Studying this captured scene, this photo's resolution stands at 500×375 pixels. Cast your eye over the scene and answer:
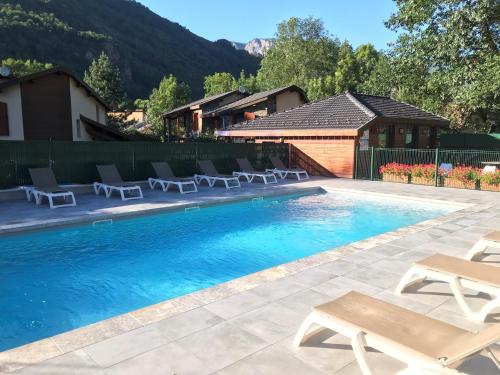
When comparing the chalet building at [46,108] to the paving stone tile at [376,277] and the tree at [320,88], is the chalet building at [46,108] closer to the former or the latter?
the paving stone tile at [376,277]

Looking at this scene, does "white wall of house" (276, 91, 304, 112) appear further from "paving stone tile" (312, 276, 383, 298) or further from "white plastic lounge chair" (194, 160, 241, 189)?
"paving stone tile" (312, 276, 383, 298)

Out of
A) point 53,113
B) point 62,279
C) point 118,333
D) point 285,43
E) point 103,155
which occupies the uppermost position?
point 285,43

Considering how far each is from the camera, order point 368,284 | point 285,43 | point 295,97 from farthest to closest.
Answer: point 285,43 → point 295,97 → point 368,284

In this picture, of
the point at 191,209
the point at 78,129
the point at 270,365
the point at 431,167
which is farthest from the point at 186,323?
the point at 78,129

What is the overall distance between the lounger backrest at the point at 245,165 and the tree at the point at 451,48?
9.91 metres

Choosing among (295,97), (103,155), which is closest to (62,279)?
(103,155)

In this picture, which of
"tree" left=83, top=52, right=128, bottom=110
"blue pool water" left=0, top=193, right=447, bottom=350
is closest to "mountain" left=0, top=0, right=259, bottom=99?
"tree" left=83, top=52, right=128, bottom=110

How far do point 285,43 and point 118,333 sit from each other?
5157 centimetres

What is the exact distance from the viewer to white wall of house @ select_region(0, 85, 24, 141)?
19.2 m

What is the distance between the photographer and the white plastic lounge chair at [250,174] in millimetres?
17359

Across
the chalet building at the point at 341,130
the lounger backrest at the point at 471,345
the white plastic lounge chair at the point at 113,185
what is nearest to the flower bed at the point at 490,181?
the chalet building at the point at 341,130

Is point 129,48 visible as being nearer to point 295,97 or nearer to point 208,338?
point 295,97

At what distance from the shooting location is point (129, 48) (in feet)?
276

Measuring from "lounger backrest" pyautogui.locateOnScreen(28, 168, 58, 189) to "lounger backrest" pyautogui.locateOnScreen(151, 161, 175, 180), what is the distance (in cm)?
374
